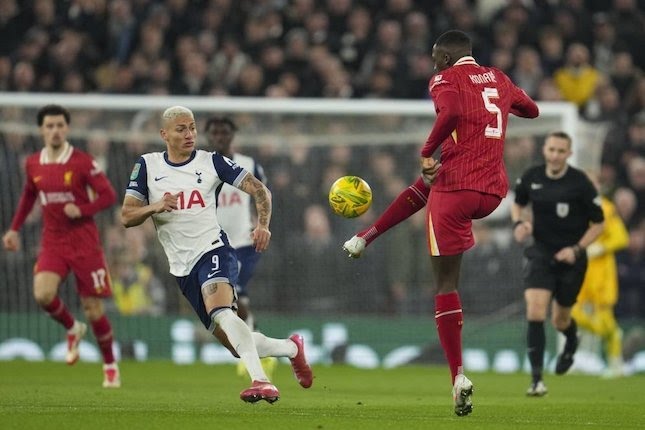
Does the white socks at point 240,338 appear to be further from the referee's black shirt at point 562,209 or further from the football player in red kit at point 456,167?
the referee's black shirt at point 562,209

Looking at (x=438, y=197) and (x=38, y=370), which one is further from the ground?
(x=438, y=197)

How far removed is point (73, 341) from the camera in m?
14.0

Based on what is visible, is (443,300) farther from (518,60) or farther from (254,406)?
(518,60)

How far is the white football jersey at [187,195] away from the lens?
10.2m

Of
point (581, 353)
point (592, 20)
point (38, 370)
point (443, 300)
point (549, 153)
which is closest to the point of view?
point (443, 300)

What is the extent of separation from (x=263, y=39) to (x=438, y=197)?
11618 millimetres

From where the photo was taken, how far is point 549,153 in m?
13.7

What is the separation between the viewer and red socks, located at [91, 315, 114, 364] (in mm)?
13492

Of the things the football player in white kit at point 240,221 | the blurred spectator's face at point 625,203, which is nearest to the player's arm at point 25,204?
the football player in white kit at point 240,221

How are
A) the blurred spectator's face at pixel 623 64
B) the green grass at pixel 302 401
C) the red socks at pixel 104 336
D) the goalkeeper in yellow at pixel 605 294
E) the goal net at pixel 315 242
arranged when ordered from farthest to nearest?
the blurred spectator's face at pixel 623 64, the goal net at pixel 315 242, the goalkeeper in yellow at pixel 605 294, the red socks at pixel 104 336, the green grass at pixel 302 401

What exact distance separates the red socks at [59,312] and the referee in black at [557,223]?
4.31 metres

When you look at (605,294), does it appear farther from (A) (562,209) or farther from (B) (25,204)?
(B) (25,204)

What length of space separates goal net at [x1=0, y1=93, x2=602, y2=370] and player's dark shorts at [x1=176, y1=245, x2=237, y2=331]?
7926 mm

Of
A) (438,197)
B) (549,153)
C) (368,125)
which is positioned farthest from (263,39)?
(438,197)
